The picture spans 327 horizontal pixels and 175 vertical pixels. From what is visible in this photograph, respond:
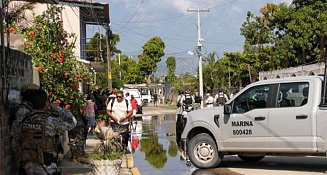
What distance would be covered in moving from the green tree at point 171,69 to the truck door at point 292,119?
6645 cm

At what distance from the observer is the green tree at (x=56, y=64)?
11.5 metres

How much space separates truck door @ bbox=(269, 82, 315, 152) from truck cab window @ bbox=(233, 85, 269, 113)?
32cm

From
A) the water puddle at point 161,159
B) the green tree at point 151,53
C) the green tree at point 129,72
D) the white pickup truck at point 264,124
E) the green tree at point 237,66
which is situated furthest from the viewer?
the green tree at point 129,72

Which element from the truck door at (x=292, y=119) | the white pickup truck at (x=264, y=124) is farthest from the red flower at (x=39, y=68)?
the truck door at (x=292, y=119)

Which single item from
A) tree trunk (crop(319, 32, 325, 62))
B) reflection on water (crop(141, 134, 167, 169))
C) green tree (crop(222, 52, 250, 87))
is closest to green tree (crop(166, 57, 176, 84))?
green tree (crop(222, 52, 250, 87))

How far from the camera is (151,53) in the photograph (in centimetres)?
6781

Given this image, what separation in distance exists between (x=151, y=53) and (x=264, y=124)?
57.2m

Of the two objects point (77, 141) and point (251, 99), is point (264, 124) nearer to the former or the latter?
point (251, 99)

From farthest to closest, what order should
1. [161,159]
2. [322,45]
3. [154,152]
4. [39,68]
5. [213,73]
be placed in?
[213,73]
[322,45]
[154,152]
[161,159]
[39,68]

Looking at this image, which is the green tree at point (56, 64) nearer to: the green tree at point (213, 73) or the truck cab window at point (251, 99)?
the truck cab window at point (251, 99)

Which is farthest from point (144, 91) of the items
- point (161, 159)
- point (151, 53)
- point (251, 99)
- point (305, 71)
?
point (251, 99)

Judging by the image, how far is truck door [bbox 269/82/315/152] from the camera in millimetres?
10328

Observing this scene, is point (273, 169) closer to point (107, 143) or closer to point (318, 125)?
point (318, 125)

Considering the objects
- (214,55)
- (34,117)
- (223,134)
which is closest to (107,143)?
(34,117)
